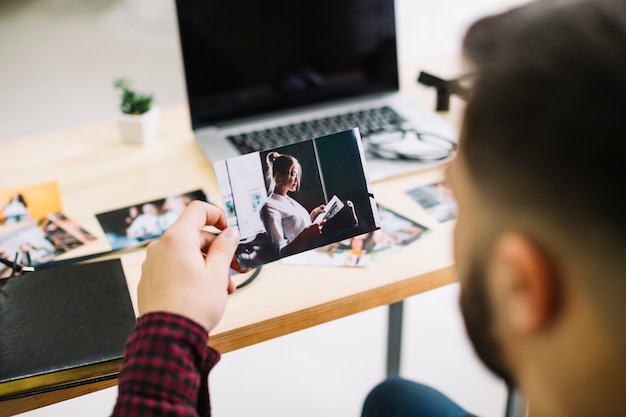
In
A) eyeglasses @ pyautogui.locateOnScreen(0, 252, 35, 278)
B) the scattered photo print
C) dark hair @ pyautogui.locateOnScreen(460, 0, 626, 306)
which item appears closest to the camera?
dark hair @ pyautogui.locateOnScreen(460, 0, 626, 306)

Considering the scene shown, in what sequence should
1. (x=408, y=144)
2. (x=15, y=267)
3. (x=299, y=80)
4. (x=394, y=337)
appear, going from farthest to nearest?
1. (x=394, y=337)
2. (x=299, y=80)
3. (x=408, y=144)
4. (x=15, y=267)

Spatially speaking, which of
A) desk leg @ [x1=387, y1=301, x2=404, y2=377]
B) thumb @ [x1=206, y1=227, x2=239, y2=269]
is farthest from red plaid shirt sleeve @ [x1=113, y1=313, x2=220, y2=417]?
desk leg @ [x1=387, y1=301, x2=404, y2=377]

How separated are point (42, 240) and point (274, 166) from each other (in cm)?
43

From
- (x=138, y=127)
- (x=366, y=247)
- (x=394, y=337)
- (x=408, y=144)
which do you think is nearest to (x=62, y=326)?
(x=366, y=247)

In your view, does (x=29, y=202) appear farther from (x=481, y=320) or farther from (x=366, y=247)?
(x=481, y=320)

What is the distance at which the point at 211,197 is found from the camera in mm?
1063

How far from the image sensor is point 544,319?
1.48 ft

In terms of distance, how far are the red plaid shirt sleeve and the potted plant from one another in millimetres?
691

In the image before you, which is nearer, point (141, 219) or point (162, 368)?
point (162, 368)

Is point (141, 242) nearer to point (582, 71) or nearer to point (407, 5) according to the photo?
point (582, 71)

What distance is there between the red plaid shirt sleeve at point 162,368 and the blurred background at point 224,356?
1001mm

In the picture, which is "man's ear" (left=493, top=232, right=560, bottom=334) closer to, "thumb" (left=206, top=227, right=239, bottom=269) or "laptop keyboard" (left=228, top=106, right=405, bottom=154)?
"thumb" (left=206, top=227, right=239, bottom=269)

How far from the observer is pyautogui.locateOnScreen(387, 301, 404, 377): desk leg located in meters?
1.49

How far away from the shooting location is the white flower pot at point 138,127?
4.04 feet
